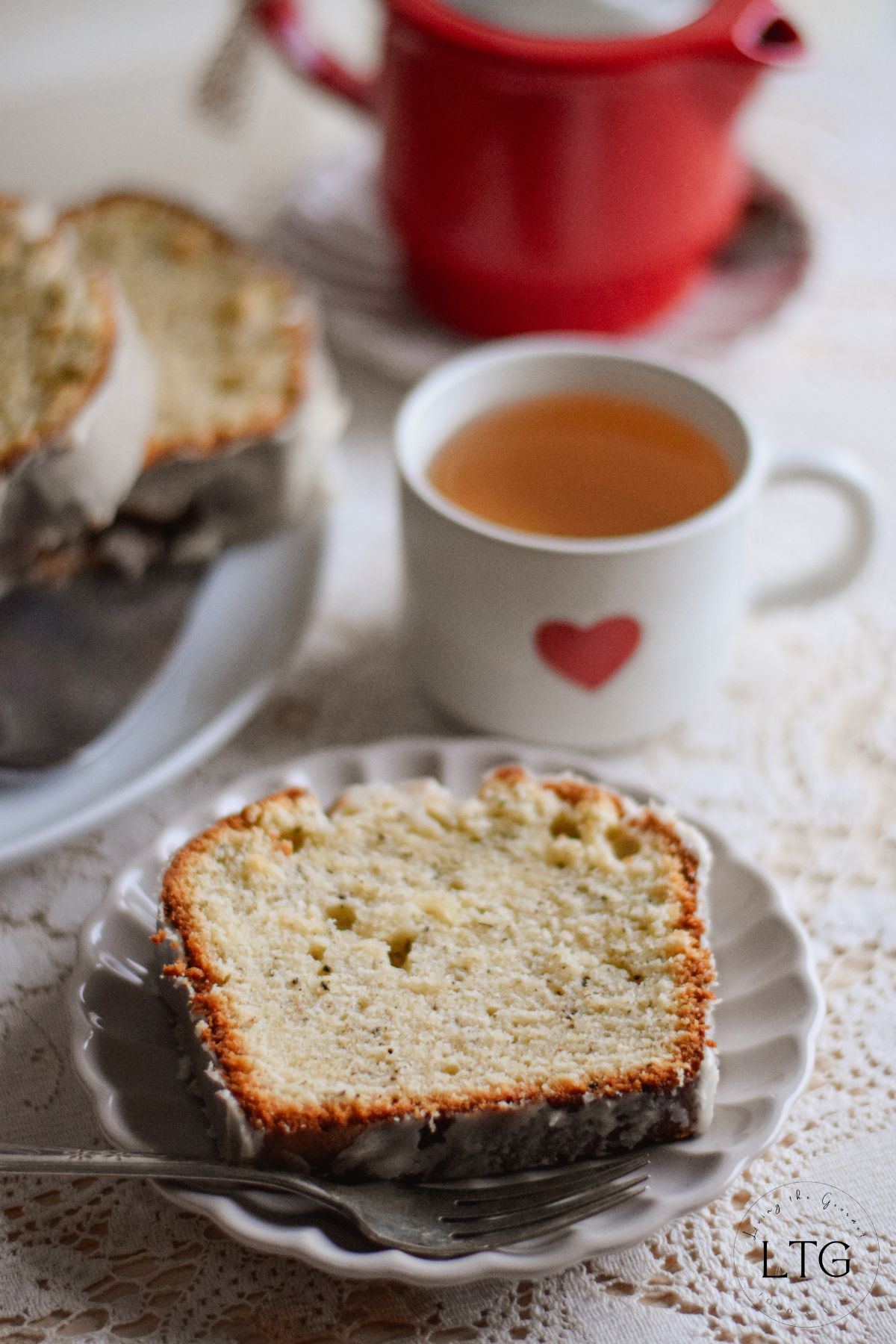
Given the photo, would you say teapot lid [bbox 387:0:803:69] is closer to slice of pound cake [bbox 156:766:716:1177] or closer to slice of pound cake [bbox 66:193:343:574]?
slice of pound cake [bbox 66:193:343:574]

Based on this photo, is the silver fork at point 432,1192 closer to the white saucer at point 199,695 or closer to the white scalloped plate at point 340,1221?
the white scalloped plate at point 340,1221

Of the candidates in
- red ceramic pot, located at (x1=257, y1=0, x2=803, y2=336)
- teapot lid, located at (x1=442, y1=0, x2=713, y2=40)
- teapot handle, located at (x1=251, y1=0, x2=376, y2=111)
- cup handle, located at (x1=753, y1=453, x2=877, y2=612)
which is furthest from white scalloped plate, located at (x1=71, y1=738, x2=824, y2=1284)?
teapot handle, located at (x1=251, y1=0, x2=376, y2=111)

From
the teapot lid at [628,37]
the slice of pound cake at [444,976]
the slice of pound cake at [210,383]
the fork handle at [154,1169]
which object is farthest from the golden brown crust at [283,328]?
the fork handle at [154,1169]

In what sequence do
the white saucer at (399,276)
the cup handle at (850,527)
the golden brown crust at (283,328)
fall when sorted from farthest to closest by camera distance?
the white saucer at (399,276)
the golden brown crust at (283,328)
the cup handle at (850,527)

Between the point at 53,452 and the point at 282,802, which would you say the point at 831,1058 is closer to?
the point at 282,802

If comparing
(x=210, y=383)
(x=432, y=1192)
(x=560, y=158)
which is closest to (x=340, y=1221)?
(x=432, y=1192)

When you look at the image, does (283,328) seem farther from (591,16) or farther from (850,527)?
(850,527)
